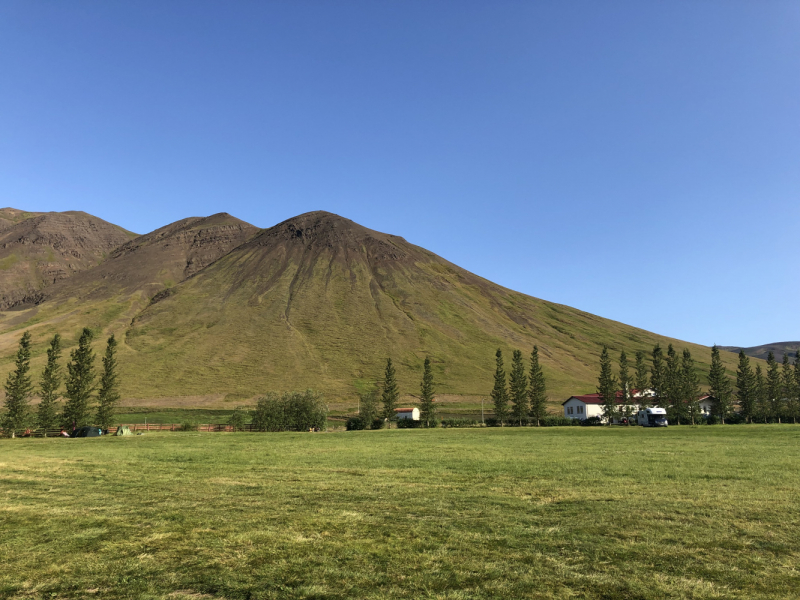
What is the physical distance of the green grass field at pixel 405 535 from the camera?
8594 millimetres

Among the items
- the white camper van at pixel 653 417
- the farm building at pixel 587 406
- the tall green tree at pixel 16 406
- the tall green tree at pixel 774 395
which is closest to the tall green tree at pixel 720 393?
the tall green tree at pixel 774 395

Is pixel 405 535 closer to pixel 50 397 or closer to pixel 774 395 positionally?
pixel 50 397

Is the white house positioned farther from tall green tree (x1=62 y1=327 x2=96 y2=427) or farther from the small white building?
tall green tree (x1=62 y1=327 x2=96 y2=427)

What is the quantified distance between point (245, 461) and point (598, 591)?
2597 centimetres

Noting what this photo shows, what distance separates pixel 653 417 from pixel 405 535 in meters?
113

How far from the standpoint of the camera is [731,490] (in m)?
17.9

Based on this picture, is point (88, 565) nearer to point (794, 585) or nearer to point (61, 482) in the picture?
point (794, 585)

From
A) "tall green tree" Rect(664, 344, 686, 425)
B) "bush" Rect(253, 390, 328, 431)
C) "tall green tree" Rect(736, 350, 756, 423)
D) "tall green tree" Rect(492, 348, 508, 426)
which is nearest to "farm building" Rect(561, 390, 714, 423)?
"tall green tree" Rect(736, 350, 756, 423)

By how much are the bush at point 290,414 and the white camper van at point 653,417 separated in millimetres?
69617

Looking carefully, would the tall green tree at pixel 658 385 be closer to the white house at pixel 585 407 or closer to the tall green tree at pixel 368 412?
the white house at pixel 585 407

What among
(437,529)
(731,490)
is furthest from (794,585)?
(731,490)

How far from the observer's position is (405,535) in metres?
11.7

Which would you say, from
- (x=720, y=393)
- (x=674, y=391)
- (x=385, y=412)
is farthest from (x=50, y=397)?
(x=720, y=393)

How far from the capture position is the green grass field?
28.2ft
